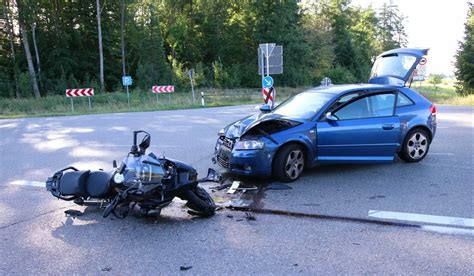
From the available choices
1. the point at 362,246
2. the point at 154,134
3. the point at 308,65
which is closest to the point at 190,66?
the point at 308,65

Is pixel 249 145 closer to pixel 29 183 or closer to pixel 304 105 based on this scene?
pixel 304 105

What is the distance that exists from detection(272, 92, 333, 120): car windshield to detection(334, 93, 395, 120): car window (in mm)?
358

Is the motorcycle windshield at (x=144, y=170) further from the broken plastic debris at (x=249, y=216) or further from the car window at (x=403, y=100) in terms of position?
the car window at (x=403, y=100)

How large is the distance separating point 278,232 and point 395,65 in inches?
217

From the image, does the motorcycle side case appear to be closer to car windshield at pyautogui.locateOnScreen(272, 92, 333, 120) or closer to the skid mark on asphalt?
the skid mark on asphalt

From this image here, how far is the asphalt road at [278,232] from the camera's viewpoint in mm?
3928

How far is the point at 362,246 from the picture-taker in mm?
4285

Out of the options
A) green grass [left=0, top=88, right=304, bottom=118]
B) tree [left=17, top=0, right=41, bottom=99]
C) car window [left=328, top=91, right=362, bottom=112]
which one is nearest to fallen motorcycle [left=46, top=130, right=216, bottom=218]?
car window [left=328, top=91, right=362, bottom=112]

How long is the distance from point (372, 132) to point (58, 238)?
196 inches

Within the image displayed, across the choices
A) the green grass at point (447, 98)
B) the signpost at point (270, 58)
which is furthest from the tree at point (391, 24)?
the signpost at point (270, 58)

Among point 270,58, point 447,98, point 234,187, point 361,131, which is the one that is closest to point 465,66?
point 447,98

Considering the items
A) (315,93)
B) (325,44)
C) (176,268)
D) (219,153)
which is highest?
(325,44)

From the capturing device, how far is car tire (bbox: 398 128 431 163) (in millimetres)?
7719

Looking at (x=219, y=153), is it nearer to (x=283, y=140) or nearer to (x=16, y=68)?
(x=283, y=140)
